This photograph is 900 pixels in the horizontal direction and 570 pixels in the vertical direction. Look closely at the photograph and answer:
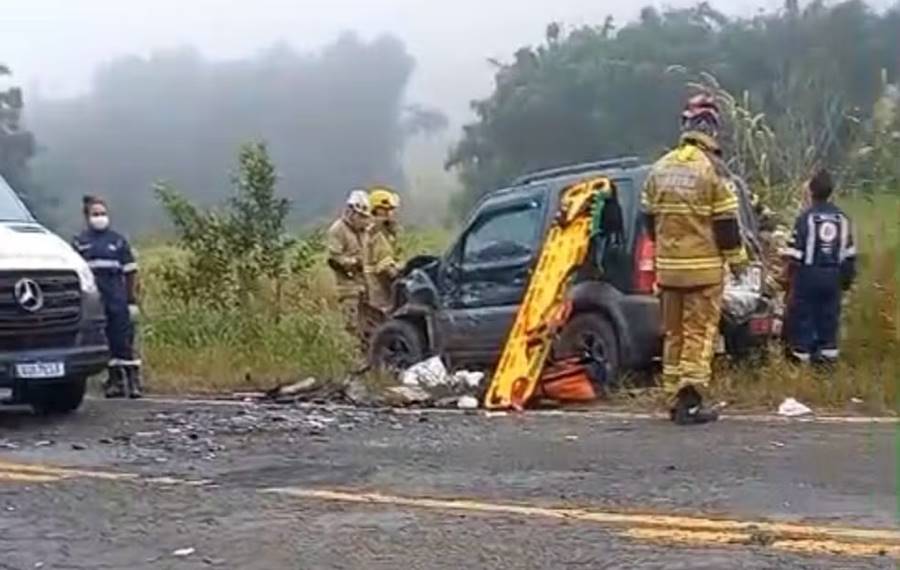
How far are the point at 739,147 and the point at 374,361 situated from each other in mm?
3449

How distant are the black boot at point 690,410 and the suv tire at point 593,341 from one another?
1.53m

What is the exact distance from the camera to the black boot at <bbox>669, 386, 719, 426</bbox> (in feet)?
29.9

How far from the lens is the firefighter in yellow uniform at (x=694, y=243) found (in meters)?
9.09

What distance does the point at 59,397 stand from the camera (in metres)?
10.9

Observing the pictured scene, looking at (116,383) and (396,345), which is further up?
(396,345)

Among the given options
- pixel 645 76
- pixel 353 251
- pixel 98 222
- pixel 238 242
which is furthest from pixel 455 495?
pixel 645 76

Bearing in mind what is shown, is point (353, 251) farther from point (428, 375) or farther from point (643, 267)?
point (643, 267)

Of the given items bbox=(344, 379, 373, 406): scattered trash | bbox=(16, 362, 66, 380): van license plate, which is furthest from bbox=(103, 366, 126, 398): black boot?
bbox=(16, 362, 66, 380): van license plate

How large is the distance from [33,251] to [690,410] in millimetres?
4109

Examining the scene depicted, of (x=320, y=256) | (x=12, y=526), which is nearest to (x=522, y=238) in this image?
(x=320, y=256)

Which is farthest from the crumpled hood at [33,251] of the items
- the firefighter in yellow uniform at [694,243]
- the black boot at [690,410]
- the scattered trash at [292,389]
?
the black boot at [690,410]

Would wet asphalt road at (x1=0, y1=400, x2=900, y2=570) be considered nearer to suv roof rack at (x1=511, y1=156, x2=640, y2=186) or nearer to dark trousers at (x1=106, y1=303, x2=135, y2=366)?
suv roof rack at (x1=511, y1=156, x2=640, y2=186)

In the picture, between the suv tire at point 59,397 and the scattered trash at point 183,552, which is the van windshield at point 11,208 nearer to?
the suv tire at point 59,397

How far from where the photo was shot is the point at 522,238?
38.3ft
